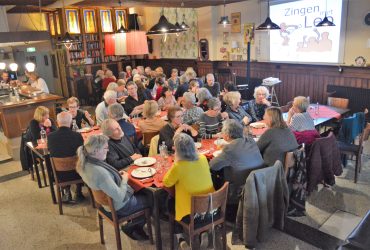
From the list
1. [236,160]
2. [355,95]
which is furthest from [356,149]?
[355,95]

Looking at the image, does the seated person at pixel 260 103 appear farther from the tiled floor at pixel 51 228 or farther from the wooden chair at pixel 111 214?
the wooden chair at pixel 111 214

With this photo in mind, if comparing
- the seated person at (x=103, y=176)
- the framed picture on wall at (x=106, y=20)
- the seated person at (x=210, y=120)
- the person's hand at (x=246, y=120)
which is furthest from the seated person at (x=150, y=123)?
the framed picture on wall at (x=106, y=20)

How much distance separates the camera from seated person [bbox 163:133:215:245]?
2742 millimetres

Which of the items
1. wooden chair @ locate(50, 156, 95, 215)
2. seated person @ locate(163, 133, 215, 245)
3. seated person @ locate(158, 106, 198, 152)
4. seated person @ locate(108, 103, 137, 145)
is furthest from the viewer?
seated person @ locate(108, 103, 137, 145)

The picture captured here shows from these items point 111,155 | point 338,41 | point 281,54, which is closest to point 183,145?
point 111,155

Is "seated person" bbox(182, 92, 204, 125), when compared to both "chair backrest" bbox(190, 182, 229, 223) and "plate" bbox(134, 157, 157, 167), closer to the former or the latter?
"plate" bbox(134, 157, 157, 167)

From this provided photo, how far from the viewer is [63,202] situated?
4.31 meters

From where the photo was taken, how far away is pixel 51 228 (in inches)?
148

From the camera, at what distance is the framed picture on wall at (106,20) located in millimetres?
11852

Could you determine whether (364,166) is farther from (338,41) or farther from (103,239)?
(103,239)

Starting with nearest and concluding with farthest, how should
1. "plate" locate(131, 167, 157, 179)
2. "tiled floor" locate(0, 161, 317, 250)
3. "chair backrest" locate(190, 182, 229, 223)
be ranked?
"chair backrest" locate(190, 182, 229, 223) → "plate" locate(131, 167, 157, 179) → "tiled floor" locate(0, 161, 317, 250)

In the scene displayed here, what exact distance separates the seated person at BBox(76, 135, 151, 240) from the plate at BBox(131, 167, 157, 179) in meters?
0.14

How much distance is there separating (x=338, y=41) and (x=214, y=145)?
202 inches

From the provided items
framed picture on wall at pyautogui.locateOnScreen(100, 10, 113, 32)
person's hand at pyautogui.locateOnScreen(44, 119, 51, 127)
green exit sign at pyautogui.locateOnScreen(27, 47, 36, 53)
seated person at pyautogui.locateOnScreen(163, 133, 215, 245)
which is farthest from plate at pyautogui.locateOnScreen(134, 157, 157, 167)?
green exit sign at pyautogui.locateOnScreen(27, 47, 36, 53)
